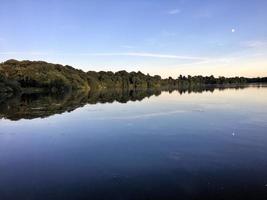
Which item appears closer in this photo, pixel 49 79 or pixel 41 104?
pixel 41 104

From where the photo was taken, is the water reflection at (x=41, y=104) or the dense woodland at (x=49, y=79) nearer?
the water reflection at (x=41, y=104)

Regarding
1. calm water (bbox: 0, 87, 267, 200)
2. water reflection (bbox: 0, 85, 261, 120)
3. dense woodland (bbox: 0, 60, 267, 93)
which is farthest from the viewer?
dense woodland (bbox: 0, 60, 267, 93)

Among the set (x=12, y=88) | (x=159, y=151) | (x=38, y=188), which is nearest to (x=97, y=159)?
(x=159, y=151)

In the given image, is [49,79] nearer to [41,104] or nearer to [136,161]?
[41,104]

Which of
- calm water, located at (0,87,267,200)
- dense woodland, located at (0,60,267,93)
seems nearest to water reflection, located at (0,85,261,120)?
calm water, located at (0,87,267,200)

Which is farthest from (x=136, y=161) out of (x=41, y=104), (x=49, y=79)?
(x=49, y=79)

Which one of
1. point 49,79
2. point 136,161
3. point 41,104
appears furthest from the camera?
point 49,79

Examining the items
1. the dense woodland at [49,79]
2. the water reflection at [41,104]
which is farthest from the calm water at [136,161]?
the dense woodland at [49,79]

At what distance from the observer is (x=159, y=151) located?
47.4 feet

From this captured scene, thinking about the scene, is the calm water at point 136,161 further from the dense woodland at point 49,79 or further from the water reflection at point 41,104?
the dense woodland at point 49,79

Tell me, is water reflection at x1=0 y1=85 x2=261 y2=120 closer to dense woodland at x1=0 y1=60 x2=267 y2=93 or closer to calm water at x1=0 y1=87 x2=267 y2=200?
calm water at x1=0 y1=87 x2=267 y2=200

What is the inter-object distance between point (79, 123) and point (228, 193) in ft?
56.0

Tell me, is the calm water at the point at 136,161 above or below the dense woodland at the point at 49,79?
below

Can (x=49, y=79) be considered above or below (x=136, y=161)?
above
